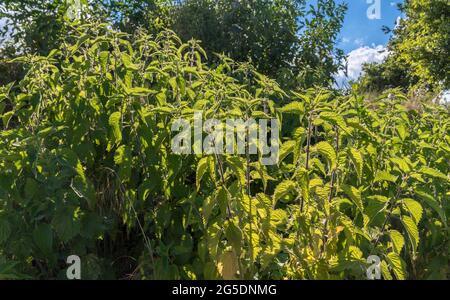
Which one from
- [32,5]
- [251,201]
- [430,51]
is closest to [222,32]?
[32,5]

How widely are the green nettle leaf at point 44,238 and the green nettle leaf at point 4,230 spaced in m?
0.09

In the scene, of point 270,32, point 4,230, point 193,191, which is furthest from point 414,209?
point 270,32

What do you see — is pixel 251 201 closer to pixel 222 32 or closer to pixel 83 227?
pixel 83 227

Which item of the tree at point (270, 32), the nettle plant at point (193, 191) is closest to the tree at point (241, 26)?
the tree at point (270, 32)

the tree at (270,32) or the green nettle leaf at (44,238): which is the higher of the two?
the tree at (270,32)

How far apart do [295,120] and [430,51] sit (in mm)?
12102

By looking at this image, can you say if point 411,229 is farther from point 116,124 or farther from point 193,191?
A: point 116,124

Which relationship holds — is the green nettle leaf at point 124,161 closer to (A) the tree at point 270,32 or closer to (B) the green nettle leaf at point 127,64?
(B) the green nettle leaf at point 127,64

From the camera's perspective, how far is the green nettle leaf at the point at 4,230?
6.04 ft

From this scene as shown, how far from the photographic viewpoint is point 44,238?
74.0 inches

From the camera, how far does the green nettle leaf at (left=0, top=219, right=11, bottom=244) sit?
184cm

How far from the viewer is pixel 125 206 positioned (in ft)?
7.00

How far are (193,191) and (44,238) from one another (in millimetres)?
541

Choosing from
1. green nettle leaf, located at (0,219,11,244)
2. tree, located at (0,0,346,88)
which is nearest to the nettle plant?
green nettle leaf, located at (0,219,11,244)
